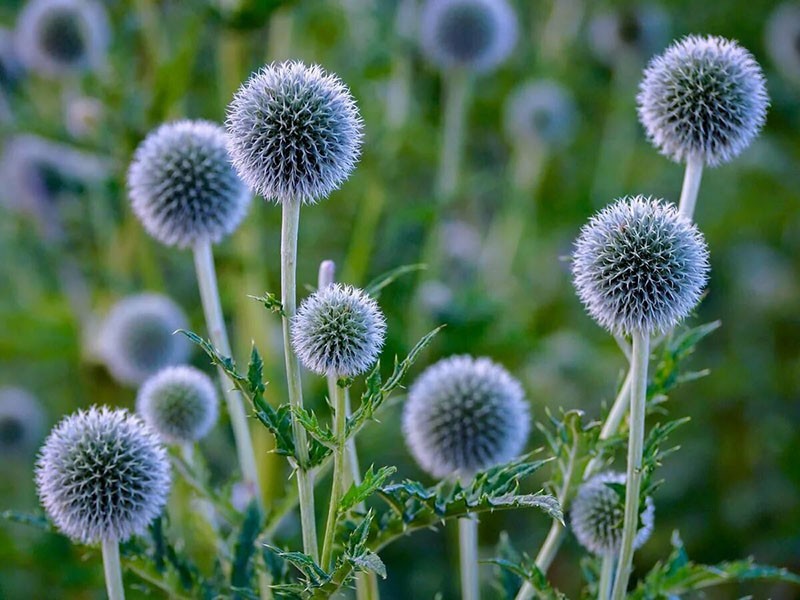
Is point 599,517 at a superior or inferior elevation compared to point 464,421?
inferior

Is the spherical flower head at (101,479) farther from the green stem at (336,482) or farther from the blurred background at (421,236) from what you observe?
the blurred background at (421,236)

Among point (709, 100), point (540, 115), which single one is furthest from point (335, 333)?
point (540, 115)

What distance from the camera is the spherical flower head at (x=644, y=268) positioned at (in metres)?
1.68

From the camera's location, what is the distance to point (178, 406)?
6.82 ft

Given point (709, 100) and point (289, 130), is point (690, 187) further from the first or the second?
point (289, 130)

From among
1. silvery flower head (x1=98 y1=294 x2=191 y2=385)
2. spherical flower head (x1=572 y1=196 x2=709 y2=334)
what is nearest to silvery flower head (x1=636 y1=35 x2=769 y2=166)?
spherical flower head (x1=572 y1=196 x2=709 y2=334)

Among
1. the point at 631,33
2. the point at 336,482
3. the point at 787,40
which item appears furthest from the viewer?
the point at 787,40

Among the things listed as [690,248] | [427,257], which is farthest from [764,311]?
[690,248]

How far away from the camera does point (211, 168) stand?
230 centimetres

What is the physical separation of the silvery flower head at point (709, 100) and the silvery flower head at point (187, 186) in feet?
3.39

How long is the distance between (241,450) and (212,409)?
0.37 feet

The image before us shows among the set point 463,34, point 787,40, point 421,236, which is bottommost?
point 421,236

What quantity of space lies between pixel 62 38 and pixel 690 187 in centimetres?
270

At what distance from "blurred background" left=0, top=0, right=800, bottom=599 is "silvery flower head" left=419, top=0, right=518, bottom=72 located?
16 centimetres
